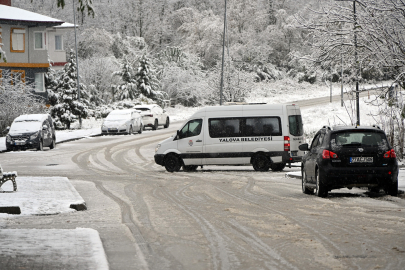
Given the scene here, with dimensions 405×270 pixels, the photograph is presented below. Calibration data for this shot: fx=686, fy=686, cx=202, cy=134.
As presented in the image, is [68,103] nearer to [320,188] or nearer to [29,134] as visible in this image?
[29,134]

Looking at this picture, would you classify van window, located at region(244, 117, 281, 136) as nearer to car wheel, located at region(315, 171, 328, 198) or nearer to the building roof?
car wheel, located at region(315, 171, 328, 198)

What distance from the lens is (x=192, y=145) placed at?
76.8 feet

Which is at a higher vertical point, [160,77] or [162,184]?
[160,77]

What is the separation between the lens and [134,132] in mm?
46406

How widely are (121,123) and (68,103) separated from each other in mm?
10420

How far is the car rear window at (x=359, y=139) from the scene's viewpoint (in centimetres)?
1416

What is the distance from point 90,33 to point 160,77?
15687 millimetres

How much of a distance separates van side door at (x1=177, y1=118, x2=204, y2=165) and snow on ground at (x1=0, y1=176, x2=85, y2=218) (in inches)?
248

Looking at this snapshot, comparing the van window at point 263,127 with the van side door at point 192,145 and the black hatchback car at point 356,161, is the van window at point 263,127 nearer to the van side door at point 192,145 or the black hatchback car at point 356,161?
the van side door at point 192,145

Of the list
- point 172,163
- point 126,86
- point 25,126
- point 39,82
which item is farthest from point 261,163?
point 126,86

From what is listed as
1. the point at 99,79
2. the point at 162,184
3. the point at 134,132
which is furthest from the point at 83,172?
the point at 99,79

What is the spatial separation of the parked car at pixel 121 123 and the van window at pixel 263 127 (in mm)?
21716

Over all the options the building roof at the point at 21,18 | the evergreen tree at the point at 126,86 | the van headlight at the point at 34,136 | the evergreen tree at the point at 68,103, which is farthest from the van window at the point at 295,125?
the evergreen tree at the point at 126,86

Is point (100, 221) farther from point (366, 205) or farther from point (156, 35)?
point (156, 35)
